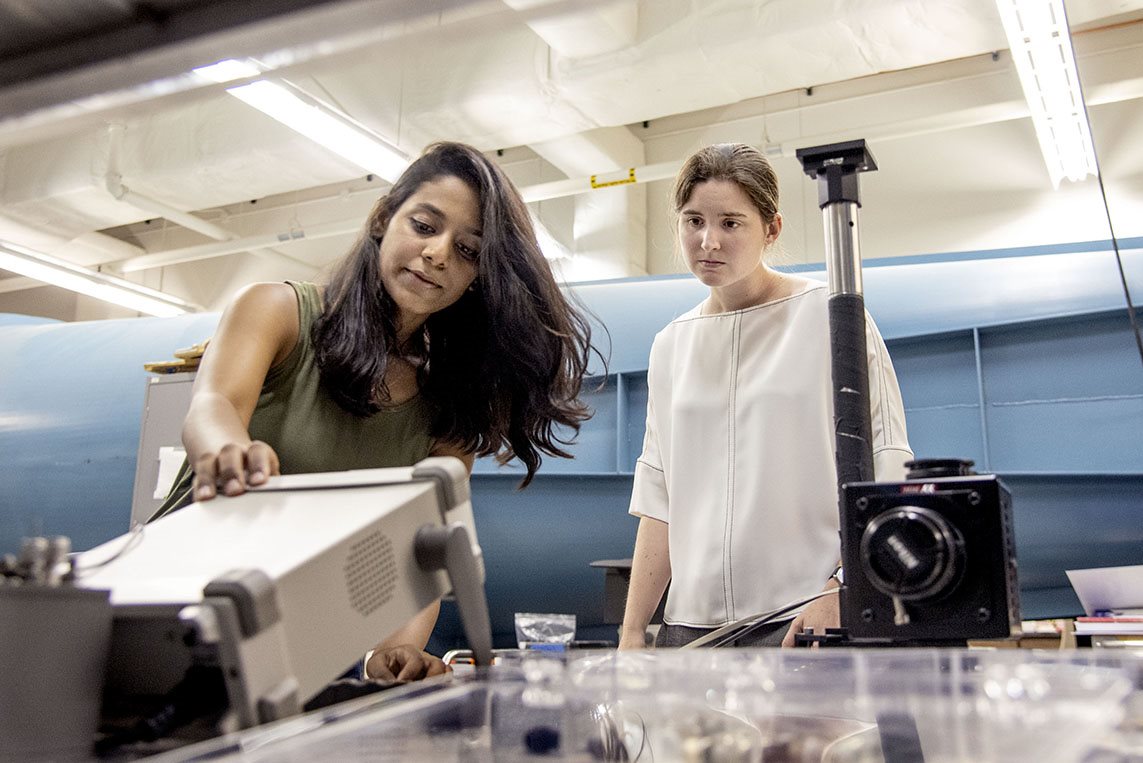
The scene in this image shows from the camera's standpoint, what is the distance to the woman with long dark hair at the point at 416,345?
101 centimetres

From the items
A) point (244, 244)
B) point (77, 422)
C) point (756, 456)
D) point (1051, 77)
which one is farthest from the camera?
point (244, 244)

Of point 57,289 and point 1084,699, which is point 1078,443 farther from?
point 57,289

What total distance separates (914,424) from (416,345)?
4.79 ft

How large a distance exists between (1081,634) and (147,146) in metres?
5.14

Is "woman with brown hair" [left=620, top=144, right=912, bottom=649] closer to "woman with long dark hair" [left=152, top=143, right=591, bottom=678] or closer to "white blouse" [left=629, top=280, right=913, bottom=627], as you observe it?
"white blouse" [left=629, top=280, right=913, bottom=627]

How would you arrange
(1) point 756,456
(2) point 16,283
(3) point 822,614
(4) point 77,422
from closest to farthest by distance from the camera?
(3) point 822,614 < (1) point 756,456 < (4) point 77,422 < (2) point 16,283

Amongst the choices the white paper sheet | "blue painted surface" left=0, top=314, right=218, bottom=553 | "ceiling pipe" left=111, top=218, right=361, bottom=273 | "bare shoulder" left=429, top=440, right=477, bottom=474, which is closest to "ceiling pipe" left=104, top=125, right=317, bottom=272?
"ceiling pipe" left=111, top=218, right=361, bottom=273

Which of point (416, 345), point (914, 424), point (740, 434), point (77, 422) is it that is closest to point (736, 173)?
point (740, 434)

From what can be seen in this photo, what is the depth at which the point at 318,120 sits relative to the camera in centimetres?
398

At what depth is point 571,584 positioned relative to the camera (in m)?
2.54

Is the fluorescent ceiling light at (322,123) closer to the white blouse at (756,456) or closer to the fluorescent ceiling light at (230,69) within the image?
the fluorescent ceiling light at (230,69)

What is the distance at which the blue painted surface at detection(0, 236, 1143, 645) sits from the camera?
82.9 inches

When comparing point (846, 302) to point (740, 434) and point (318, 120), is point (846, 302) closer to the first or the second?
point (740, 434)

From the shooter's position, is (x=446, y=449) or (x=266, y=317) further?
(x=446, y=449)
